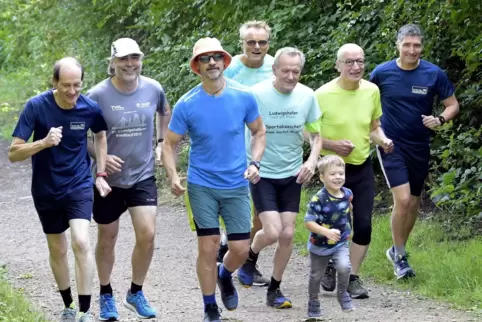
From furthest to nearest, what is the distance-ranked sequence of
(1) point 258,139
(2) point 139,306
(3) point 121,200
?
(2) point 139,306 → (3) point 121,200 → (1) point 258,139

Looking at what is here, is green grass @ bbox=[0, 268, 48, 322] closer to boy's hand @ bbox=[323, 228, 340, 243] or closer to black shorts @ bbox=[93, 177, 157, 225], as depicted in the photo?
black shorts @ bbox=[93, 177, 157, 225]

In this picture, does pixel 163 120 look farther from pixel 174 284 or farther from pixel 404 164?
pixel 404 164

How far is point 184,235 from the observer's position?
1228cm

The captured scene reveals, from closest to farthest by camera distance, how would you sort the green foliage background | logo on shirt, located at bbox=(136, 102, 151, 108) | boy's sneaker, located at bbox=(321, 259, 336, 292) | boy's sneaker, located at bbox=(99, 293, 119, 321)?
1. logo on shirt, located at bbox=(136, 102, 151, 108)
2. boy's sneaker, located at bbox=(99, 293, 119, 321)
3. boy's sneaker, located at bbox=(321, 259, 336, 292)
4. the green foliage background

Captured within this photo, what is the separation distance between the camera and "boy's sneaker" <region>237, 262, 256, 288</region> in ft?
29.4

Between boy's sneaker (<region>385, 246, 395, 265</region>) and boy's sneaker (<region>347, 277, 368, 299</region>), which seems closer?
boy's sneaker (<region>347, 277, 368, 299</region>)

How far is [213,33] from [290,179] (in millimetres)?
7896

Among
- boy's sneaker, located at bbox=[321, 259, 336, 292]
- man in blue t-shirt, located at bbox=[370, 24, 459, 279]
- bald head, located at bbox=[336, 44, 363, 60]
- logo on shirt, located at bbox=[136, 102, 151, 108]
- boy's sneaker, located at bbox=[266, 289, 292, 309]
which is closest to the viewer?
logo on shirt, located at bbox=[136, 102, 151, 108]

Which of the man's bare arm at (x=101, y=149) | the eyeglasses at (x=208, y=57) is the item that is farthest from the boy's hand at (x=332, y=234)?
the man's bare arm at (x=101, y=149)

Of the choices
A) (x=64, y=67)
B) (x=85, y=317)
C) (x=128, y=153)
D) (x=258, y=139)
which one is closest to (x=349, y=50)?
(x=258, y=139)

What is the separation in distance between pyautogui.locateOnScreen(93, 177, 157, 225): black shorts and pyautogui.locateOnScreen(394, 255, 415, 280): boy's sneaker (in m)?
2.45

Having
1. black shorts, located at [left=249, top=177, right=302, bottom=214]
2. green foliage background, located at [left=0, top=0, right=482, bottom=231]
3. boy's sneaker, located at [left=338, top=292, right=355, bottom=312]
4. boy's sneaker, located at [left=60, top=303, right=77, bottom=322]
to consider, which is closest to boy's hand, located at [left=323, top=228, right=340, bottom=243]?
boy's sneaker, located at [left=338, top=292, right=355, bottom=312]

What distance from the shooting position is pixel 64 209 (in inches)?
292

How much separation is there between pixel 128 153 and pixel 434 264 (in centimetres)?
309
